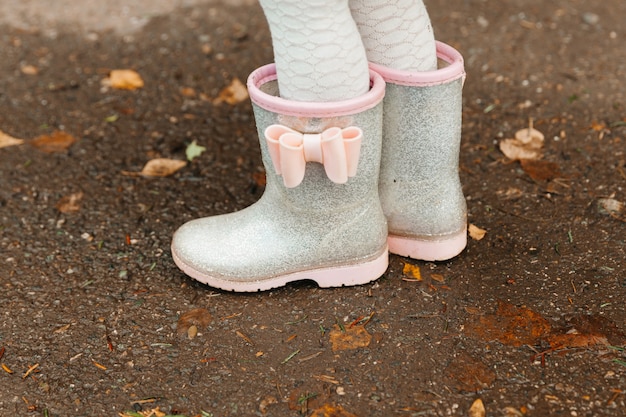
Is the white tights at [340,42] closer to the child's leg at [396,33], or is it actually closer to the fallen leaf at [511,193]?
the child's leg at [396,33]

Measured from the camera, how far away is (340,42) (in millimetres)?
1229

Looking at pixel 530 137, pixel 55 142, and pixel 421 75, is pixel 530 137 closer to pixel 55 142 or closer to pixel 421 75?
pixel 421 75

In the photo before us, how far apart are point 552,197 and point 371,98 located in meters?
0.70

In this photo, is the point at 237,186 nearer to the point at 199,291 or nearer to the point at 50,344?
the point at 199,291

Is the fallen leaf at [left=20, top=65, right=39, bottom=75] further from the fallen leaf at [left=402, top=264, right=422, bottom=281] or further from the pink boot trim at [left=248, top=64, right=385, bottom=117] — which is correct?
the fallen leaf at [left=402, top=264, right=422, bottom=281]

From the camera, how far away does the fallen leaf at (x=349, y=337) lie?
1341 millimetres

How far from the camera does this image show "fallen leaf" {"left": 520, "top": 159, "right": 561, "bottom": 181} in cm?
183

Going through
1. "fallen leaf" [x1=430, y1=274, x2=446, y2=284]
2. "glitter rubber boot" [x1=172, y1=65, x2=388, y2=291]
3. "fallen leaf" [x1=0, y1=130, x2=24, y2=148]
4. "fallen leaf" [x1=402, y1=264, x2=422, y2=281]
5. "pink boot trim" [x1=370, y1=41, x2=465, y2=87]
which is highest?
"pink boot trim" [x1=370, y1=41, x2=465, y2=87]

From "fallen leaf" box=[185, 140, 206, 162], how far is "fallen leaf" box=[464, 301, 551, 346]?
93 cm

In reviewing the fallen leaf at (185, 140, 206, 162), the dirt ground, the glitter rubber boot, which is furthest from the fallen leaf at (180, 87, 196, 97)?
the glitter rubber boot

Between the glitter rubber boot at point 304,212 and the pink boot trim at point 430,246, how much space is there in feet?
0.23

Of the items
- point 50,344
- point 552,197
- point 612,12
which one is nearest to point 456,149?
point 552,197

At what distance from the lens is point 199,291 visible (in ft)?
4.91

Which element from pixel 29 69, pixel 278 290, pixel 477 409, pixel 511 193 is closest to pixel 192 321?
pixel 278 290
